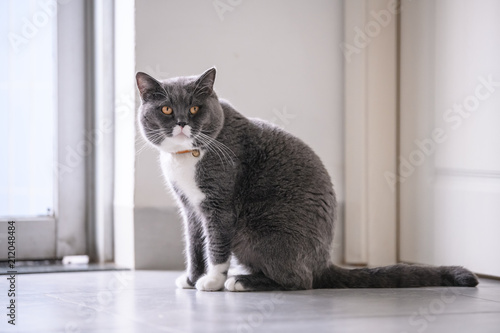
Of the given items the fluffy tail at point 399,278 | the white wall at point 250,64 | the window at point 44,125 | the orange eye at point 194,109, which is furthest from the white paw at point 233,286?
the window at point 44,125

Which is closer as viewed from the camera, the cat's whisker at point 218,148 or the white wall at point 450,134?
the cat's whisker at point 218,148

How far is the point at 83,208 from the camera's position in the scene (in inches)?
107

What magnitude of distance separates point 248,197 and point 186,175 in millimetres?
189

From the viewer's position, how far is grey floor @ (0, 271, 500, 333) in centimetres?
144

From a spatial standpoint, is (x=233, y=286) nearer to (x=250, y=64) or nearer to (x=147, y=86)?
(x=147, y=86)

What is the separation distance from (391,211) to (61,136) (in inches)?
52.9

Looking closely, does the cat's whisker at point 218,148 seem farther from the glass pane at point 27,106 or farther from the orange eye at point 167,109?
the glass pane at point 27,106

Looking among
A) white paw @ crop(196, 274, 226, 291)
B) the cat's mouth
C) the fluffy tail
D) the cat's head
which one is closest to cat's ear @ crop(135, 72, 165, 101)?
the cat's head

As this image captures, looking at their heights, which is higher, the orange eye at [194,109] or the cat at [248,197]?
the orange eye at [194,109]

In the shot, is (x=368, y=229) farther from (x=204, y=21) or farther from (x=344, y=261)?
(x=204, y=21)

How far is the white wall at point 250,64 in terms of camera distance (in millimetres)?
2494

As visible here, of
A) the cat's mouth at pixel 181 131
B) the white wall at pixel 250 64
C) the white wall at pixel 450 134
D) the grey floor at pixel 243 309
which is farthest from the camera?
the white wall at pixel 250 64

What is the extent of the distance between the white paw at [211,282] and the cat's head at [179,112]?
376 millimetres

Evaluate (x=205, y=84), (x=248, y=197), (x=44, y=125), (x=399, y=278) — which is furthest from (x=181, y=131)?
(x=44, y=125)
